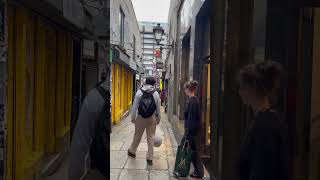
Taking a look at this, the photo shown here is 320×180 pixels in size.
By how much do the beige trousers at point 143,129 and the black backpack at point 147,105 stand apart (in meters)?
0.12

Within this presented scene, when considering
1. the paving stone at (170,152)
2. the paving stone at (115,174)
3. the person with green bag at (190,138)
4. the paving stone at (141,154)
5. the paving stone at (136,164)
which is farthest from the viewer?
the paving stone at (170,152)

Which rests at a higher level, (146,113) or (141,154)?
(146,113)

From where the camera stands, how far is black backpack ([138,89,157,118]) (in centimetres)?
521

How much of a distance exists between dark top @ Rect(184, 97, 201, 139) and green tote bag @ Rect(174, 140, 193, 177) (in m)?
0.16

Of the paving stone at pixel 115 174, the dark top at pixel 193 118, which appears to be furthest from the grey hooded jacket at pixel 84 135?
the dark top at pixel 193 118

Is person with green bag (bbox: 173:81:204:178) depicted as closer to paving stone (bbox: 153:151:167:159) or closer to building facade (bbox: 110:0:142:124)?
building facade (bbox: 110:0:142:124)

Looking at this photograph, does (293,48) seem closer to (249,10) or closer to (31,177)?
(249,10)

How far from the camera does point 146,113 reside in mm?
5309

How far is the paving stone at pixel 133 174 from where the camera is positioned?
4341 millimetres

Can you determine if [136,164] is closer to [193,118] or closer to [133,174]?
[133,174]

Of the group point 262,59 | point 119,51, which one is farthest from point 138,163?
point 262,59

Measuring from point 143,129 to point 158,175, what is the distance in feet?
2.86

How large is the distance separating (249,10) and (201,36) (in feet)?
8.60

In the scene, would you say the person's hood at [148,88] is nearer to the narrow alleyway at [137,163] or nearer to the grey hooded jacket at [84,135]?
the narrow alleyway at [137,163]
